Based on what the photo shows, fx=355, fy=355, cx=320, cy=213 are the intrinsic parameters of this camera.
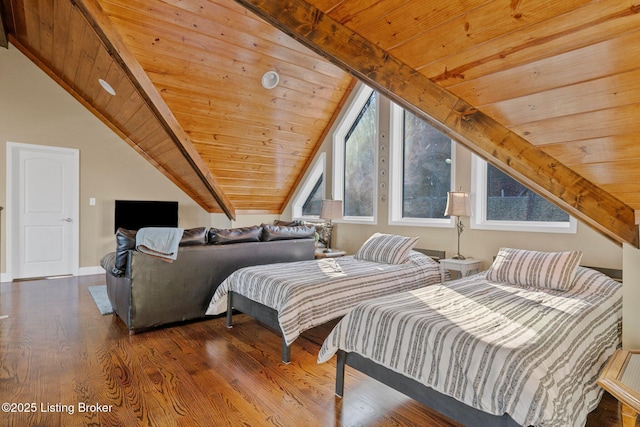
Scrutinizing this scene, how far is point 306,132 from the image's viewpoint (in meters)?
5.54

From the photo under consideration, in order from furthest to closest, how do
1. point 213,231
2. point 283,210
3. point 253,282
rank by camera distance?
point 283,210
point 213,231
point 253,282

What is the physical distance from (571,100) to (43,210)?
21.2 feet

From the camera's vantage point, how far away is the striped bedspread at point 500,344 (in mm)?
1413

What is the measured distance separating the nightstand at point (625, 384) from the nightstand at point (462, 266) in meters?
1.93

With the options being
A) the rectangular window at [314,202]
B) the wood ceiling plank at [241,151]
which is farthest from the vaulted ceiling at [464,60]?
the rectangular window at [314,202]

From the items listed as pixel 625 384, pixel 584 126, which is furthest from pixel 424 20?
pixel 625 384

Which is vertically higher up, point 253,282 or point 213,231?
point 213,231

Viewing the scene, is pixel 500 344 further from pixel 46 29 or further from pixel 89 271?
pixel 89 271

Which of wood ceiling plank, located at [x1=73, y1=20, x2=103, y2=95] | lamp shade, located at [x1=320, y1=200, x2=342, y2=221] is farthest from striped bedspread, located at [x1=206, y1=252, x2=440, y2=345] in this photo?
wood ceiling plank, located at [x1=73, y1=20, x2=103, y2=95]

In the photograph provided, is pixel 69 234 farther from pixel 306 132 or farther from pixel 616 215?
pixel 616 215

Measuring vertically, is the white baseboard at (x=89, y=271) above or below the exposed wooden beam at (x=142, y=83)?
below

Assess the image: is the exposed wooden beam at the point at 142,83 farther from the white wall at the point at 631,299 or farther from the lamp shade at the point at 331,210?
the white wall at the point at 631,299

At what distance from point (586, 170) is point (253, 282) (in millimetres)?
2358

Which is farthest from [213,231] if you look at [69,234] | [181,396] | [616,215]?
[69,234]
